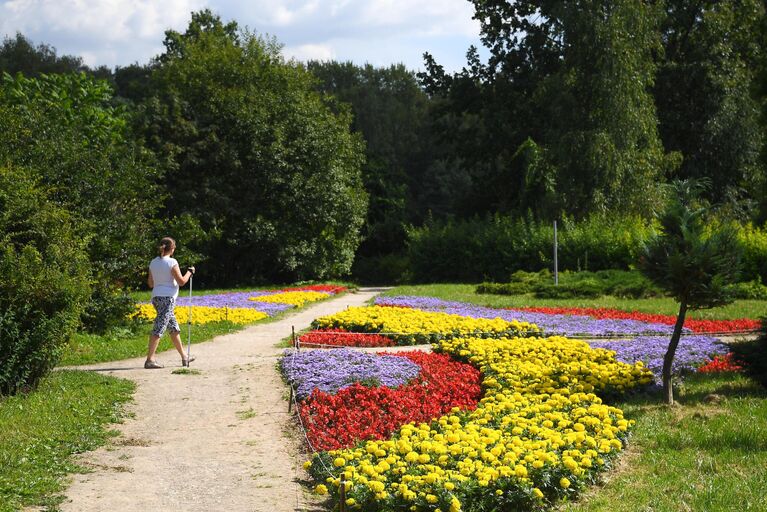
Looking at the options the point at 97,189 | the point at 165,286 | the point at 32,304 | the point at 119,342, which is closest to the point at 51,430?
the point at 32,304

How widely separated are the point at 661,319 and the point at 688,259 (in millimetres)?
8697

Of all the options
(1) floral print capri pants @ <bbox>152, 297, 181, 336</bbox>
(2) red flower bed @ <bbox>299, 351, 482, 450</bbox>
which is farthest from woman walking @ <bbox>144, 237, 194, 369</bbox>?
(2) red flower bed @ <bbox>299, 351, 482, 450</bbox>

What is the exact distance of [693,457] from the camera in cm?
677

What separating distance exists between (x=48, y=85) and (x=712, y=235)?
34.6 meters

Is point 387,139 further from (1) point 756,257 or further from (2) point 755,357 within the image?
(2) point 755,357

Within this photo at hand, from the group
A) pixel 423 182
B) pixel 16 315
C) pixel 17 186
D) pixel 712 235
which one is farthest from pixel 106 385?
pixel 423 182

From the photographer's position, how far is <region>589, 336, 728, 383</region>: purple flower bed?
10914mm

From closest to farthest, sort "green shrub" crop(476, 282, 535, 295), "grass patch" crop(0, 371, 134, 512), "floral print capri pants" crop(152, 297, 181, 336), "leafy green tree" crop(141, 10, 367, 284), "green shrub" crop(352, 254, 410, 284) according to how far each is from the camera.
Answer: "grass patch" crop(0, 371, 134, 512) → "floral print capri pants" crop(152, 297, 181, 336) → "green shrub" crop(476, 282, 535, 295) → "leafy green tree" crop(141, 10, 367, 284) → "green shrub" crop(352, 254, 410, 284)

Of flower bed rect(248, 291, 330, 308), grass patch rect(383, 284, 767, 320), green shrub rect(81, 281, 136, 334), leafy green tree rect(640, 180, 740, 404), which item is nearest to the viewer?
leafy green tree rect(640, 180, 740, 404)

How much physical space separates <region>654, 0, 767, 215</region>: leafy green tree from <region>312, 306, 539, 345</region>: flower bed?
24295 millimetres

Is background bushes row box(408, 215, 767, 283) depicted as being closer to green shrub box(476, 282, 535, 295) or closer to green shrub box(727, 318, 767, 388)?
green shrub box(476, 282, 535, 295)

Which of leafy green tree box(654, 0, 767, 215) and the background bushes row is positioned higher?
leafy green tree box(654, 0, 767, 215)

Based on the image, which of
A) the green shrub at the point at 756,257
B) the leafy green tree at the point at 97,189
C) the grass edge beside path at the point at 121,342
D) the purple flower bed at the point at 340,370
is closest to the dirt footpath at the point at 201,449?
the purple flower bed at the point at 340,370

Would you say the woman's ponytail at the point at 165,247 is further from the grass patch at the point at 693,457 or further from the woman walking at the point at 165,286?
the grass patch at the point at 693,457
